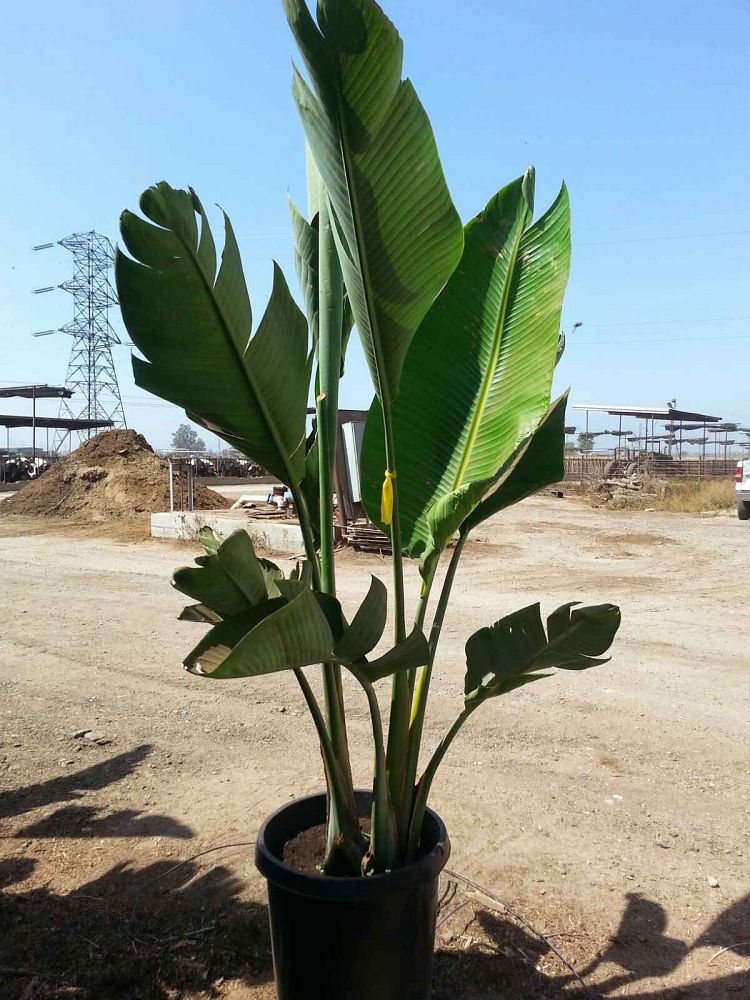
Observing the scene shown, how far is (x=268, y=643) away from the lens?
4.34ft

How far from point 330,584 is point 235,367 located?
2.16 ft

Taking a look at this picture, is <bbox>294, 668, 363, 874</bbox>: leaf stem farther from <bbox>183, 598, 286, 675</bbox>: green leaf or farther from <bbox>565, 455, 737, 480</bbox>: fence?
<bbox>565, 455, 737, 480</bbox>: fence

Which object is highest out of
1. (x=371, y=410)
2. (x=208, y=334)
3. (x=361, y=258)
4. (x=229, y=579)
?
(x=361, y=258)

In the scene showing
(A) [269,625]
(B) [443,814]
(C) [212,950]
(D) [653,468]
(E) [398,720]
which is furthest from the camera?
(D) [653,468]

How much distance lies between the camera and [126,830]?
3180 millimetres

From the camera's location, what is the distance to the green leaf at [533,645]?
6.27 feet

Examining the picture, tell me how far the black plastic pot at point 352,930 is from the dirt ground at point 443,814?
0.41m

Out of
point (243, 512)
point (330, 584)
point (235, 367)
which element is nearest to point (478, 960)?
point (330, 584)

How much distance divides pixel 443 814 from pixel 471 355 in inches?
81.7

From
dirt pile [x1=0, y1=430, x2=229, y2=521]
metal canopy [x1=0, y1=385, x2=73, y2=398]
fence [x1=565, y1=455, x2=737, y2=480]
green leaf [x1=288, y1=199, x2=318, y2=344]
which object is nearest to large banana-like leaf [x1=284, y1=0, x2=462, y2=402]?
green leaf [x1=288, y1=199, x2=318, y2=344]

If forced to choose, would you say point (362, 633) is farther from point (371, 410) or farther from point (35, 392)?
point (35, 392)

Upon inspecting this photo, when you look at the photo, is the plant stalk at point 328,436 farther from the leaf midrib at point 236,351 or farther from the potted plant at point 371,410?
the leaf midrib at point 236,351

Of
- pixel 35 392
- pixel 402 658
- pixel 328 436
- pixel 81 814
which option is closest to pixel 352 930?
pixel 402 658

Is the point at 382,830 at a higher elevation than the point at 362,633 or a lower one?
lower
